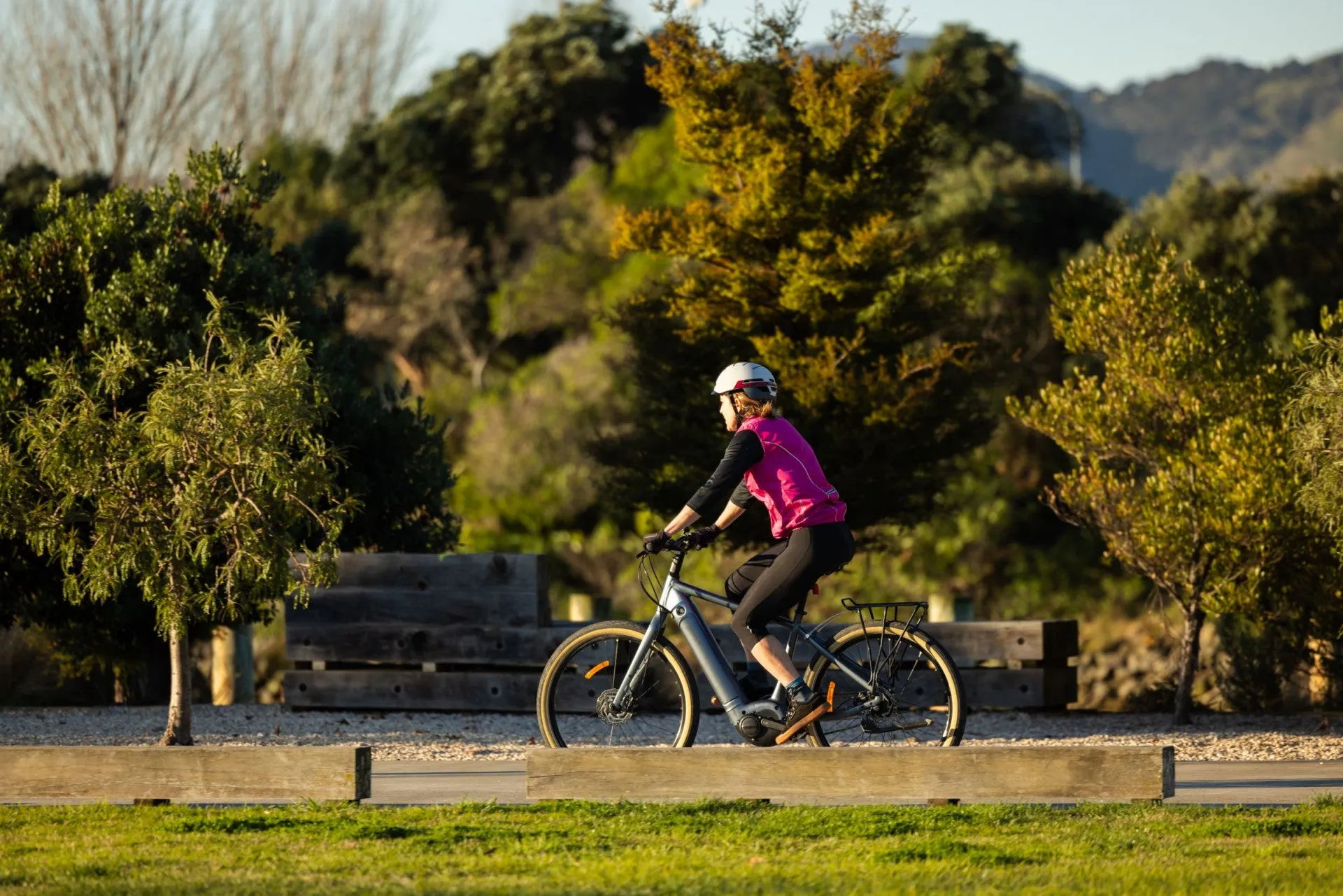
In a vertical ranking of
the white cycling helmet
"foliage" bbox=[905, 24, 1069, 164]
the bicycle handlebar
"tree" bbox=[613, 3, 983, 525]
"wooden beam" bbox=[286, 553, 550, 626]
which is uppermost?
"foliage" bbox=[905, 24, 1069, 164]

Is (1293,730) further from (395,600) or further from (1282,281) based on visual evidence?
(1282,281)

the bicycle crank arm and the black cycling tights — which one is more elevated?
the black cycling tights

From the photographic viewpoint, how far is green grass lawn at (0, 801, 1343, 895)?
5.72 m

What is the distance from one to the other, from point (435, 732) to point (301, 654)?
204cm

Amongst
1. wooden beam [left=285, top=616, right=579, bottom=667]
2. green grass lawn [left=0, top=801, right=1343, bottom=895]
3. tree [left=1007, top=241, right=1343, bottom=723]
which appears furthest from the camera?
wooden beam [left=285, top=616, right=579, bottom=667]

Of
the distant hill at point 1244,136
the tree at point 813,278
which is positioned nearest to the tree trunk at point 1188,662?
the tree at point 813,278

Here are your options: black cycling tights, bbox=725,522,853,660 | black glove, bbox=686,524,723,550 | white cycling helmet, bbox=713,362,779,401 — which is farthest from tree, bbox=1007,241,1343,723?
black glove, bbox=686,524,723,550

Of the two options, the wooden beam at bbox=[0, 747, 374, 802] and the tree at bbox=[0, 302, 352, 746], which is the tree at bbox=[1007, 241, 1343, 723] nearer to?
the tree at bbox=[0, 302, 352, 746]

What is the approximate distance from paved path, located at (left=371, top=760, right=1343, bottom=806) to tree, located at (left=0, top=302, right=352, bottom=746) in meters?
1.48

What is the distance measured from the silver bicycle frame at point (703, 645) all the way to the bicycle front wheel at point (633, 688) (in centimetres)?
4

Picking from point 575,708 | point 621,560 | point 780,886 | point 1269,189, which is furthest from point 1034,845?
point 1269,189

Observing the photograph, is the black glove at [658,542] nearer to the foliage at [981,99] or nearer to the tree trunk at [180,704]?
the tree trunk at [180,704]

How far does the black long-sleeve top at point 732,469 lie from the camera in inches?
321

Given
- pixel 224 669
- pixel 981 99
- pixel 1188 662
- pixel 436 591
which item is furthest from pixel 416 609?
pixel 981 99
